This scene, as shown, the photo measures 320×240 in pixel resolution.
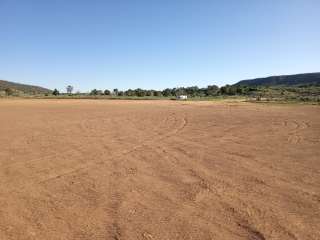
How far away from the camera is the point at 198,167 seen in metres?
10.5

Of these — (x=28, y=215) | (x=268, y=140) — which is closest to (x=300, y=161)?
(x=268, y=140)

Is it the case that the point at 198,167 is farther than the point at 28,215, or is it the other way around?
the point at 198,167

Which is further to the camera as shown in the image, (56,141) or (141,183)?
(56,141)

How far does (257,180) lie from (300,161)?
299cm

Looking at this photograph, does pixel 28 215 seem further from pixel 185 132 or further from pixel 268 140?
pixel 185 132

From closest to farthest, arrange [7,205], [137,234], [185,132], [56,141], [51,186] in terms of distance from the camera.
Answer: [137,234]
[7,205]
[51,186]
[56,141]
[185,132]

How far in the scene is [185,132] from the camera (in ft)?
62.1

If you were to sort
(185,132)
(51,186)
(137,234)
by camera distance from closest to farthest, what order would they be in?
(137,234), (51,186), (185,132)

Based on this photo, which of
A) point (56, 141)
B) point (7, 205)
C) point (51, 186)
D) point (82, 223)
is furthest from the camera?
point (56, 141)

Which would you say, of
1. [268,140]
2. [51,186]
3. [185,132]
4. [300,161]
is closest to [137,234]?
[51,186]

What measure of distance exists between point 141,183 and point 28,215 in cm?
270

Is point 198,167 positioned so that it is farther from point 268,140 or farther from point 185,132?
point 185,132

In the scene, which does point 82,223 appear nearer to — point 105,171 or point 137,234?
point 137,234

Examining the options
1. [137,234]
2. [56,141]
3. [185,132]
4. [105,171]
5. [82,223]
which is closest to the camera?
[137,234]
